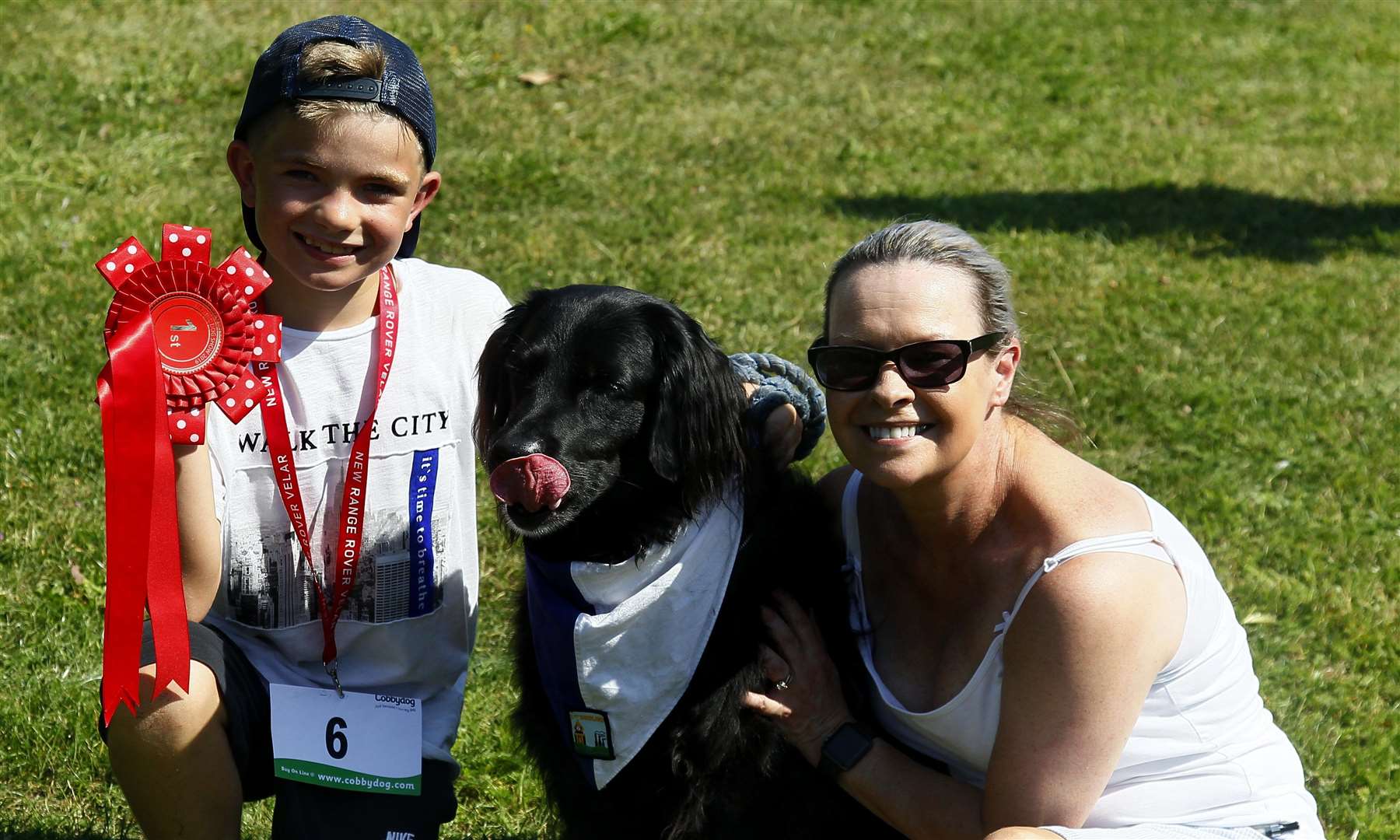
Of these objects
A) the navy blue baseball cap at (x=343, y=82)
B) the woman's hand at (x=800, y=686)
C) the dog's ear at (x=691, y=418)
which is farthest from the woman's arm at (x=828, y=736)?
the navy blue baseball cap at (x=343, y=82)

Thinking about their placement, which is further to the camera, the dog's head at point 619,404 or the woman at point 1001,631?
the dog's head at point 619,404

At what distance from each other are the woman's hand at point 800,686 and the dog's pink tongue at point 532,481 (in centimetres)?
50

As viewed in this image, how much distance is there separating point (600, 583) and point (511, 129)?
207 inches

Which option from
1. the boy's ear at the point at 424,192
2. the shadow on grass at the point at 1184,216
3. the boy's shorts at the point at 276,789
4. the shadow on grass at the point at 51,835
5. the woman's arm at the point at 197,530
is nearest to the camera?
the woman's arm at the point at 197,530

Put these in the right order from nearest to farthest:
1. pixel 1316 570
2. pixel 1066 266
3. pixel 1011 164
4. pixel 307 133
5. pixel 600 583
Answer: pixel 307 133 < pixel 600 583 < pixel 1316 570 < pixel 1066 266 < pixel 1011 164

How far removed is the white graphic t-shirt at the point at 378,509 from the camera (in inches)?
101

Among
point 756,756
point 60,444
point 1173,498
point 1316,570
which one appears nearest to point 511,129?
point 60,444

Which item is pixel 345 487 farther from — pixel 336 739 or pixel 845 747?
pixel 845 747

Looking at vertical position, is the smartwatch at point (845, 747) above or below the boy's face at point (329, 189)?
below

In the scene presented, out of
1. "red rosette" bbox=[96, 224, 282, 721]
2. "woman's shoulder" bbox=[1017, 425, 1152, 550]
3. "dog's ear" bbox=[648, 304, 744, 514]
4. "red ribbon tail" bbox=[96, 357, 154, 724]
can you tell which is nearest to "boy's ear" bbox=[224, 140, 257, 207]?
"red rosette" bbox=[96, 224, 282, 721]

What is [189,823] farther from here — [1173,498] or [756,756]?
[1173,498]

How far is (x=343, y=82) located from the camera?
2.40 meters

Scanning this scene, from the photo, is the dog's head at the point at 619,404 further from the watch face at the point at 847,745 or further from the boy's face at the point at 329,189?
the watch face at the point at 847,745

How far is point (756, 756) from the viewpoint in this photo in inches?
102
